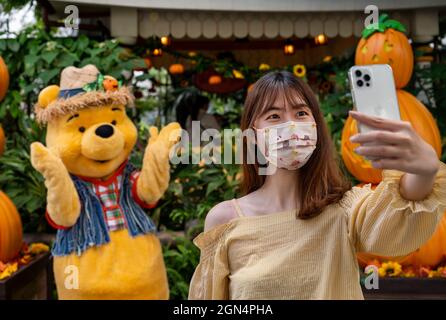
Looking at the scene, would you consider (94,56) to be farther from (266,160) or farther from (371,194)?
(371,194)

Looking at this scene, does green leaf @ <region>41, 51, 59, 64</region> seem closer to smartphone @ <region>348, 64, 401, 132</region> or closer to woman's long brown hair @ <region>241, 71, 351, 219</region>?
woman's long brown hair @ <region>241, 71, 351, 219</region>

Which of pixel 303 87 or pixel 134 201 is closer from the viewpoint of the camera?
pixel 303 87

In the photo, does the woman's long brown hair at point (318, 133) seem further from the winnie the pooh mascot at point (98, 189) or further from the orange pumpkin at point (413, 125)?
the orange pumpkin at point (413, 125)

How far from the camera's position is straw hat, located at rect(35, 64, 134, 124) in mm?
3248

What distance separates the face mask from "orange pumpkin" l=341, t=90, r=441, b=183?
2063 millimetres

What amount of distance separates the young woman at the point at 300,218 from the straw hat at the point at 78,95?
6.20 ft

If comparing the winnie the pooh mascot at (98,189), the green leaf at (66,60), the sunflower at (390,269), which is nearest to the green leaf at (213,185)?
the winnie the pooh mascot at (98,189)

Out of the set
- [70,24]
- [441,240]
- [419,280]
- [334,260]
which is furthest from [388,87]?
[70,24]

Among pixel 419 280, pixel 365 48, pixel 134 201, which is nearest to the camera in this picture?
pixel 419 280

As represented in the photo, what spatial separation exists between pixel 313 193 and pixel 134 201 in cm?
209

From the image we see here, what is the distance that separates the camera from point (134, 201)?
3379mm

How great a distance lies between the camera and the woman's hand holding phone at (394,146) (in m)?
1.05

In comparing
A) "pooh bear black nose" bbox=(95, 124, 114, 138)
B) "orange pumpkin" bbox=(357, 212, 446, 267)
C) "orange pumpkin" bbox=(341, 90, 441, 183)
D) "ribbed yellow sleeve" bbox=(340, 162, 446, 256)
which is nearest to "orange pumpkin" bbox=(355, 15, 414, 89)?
"orange pumpkin" bbox=(341, 90, 441, 183)

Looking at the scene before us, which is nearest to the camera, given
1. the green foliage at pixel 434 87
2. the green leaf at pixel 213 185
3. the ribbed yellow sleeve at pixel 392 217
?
the ribbed yellow sleeve at pixel 392 217
